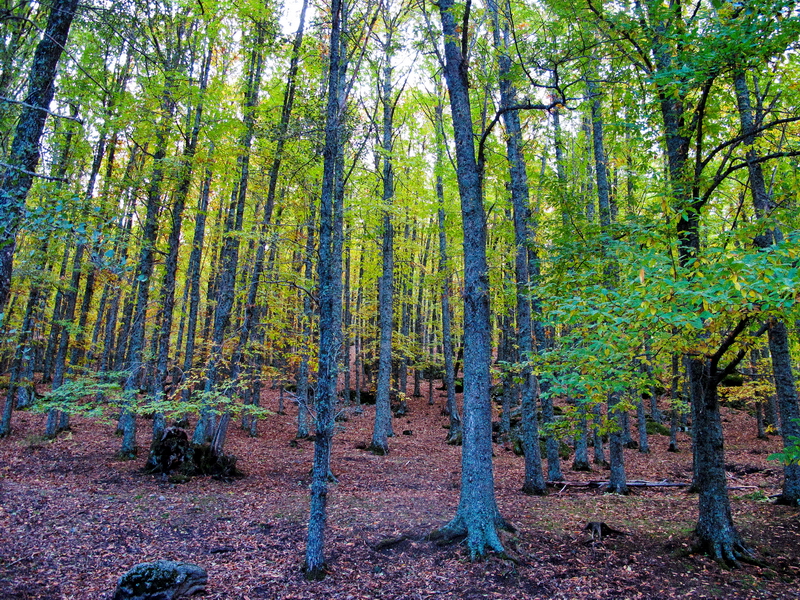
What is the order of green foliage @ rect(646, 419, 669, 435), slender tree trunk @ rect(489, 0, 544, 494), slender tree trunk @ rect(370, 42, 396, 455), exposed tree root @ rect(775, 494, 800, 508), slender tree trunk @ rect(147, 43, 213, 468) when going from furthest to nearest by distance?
green foliage @ rect(646, 419, 669, 435), slender tree trunk @ rect(370, 42, 396, 455), slender tree trunk @ rect(147, 43, 213, 468), slender tree trunk @ rect(489, 0, 544, 494), exposed tree root @ rect(775, 494, 800, 508)

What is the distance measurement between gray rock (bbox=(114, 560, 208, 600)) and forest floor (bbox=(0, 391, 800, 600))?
289 millimetres

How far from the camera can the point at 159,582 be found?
5254mm

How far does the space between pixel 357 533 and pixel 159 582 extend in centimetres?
318

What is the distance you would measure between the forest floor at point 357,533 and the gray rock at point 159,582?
0.29 metres

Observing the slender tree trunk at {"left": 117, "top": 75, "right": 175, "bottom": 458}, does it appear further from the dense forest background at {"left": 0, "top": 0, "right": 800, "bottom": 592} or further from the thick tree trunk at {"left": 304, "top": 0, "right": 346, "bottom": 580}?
the thick tree trunk at {"left": 304, "top": 0, "right": 346, "bottom": 580}

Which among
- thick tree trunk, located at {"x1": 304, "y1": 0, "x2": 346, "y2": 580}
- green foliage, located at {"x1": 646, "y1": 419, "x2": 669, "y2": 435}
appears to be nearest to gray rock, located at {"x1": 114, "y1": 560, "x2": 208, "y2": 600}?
thick tree trunk, located at {"x1": 304, "y1": 0, "x2": 346, "y2": 580}

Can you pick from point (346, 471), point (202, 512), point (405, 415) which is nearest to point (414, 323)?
point (405, 415)

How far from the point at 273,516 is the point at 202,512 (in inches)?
57.0

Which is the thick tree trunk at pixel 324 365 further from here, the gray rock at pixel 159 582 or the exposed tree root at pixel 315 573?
the gray rock at pixel 159 582

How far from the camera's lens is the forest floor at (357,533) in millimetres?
5562

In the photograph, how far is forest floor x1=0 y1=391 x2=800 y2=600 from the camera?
18.2ft

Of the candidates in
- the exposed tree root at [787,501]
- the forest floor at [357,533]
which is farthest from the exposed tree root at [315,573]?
the exposed tree root at [787,501]

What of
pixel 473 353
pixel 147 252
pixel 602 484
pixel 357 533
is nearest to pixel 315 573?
pixel 357 533

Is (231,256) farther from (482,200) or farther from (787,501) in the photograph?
(787,501)
